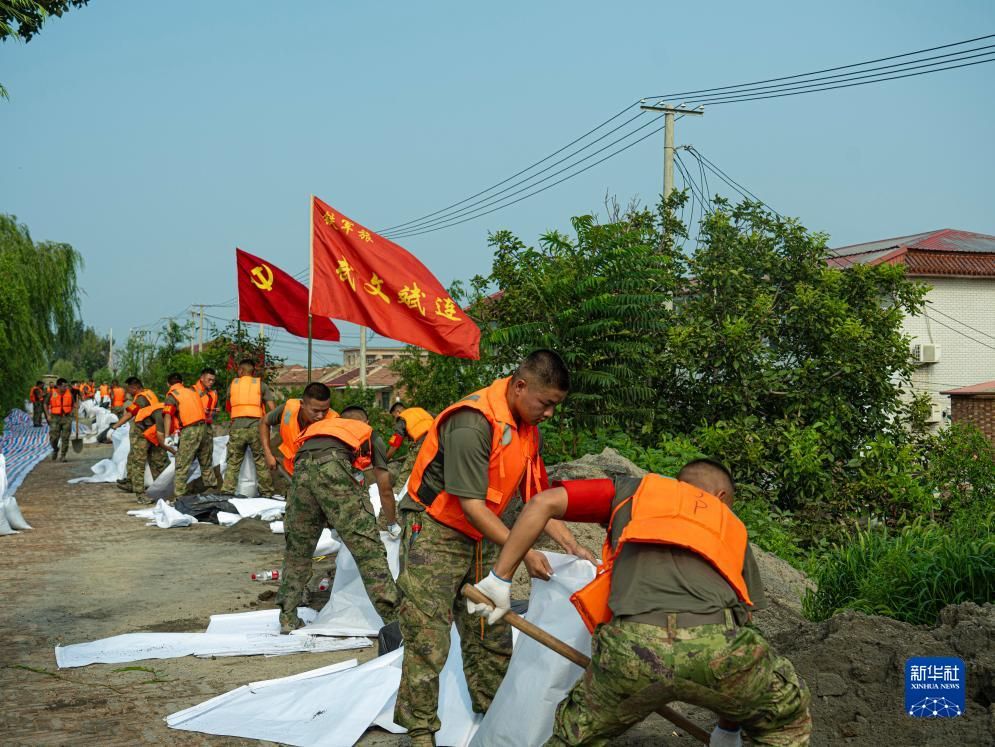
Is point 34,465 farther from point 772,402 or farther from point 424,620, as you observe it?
point 424,620

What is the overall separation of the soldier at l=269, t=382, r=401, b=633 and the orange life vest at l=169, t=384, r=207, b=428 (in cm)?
719

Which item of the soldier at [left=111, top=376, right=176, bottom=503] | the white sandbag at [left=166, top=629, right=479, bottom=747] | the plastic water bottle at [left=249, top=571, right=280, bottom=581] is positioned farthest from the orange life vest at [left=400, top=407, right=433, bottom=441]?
the white sandbag at [left=166, top=629, right=479, bottom=747]

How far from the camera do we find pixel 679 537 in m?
3.05

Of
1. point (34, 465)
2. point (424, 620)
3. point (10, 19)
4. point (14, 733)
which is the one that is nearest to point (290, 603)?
point (14, 733)

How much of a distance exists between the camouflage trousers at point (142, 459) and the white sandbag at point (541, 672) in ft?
39.2

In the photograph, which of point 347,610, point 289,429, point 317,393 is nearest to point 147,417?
point 289,429

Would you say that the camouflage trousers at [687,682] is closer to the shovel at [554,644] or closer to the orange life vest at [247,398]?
the shovel at [554,644]

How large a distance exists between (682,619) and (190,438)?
11.6 m

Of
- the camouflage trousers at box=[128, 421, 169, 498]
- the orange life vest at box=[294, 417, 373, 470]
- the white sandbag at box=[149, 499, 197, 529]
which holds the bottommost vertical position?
the white sandbag at box=[149, 499, 197, 529]

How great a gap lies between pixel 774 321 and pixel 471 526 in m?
9.33

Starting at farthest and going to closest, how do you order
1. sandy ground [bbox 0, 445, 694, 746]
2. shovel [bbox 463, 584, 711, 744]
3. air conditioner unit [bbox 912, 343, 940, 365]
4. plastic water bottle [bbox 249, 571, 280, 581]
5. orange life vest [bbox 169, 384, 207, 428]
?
air conditioner unit [bbox 912, 343, 940, 365]
orange life vest [bbox 169, 384, 207, 428]
plastic water bottle [bbox 249, 571, 280, 581]
sandy ground [bbox 0, 445, 694, 746]
shovel [bbox 463, 584, 711, 744]

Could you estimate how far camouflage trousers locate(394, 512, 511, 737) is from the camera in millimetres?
4152

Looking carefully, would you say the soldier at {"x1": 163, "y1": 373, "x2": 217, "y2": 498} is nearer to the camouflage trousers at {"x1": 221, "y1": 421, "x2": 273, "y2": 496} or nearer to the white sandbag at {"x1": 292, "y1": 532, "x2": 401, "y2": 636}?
the camouflage trousers at {"x1": 221, "y1": 421, "x2": 273, "y2": 496}

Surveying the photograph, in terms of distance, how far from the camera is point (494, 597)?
3604 millimetres
